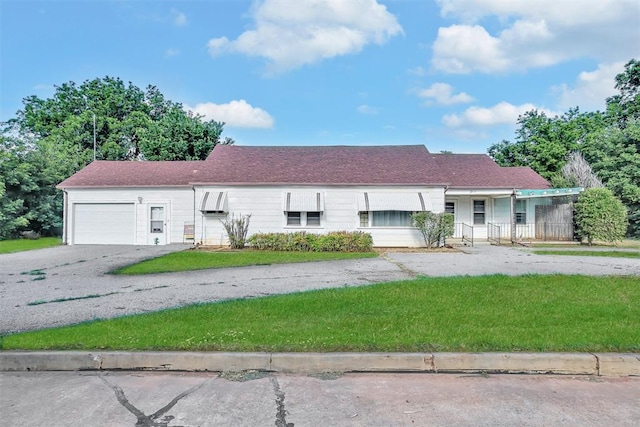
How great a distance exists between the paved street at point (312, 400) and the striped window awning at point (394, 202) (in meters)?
14.6

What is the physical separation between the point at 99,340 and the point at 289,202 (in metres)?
14.2

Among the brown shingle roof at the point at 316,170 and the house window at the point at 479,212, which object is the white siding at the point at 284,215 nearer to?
the brown shingle roof at the point at 316,170

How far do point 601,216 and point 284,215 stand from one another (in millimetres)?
14735

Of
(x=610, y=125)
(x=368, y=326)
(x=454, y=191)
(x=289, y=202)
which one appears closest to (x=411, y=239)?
(x=454, y=191)

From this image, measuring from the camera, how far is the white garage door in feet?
66.9

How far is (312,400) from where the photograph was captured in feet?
12.1

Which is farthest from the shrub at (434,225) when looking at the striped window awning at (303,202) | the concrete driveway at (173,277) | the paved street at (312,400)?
the paved street at (312,400)

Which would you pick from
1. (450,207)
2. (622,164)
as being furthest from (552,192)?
(622,164)

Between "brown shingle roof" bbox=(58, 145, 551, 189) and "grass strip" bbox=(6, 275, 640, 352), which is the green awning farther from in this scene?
"grass strip" bbox=(6, 275, 640, 352)

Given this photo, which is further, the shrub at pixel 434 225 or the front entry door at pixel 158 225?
the front entry door at pixel 158 225

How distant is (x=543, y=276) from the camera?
9195mm

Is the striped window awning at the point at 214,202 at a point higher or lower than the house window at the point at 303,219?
higher

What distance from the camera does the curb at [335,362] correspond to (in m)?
4.37

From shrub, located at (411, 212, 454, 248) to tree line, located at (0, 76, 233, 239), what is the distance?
18.8m
